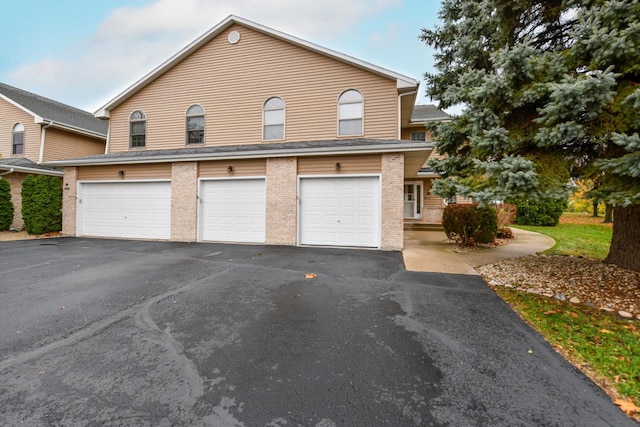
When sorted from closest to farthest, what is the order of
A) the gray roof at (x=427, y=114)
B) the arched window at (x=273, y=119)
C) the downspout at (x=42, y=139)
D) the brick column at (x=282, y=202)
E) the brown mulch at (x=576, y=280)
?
the brown mulch at (x=576, y=280) → the brick column at (x=282, y=202) → the arched window at (x=273, y=119) → the downspout at (x=42, y=139) → the gray roof at (x=427, y=114)

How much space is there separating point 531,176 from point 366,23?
15159 millimetres

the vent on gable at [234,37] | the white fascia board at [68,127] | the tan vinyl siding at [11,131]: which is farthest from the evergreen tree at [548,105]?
the tan vinyl siding at [11,131]

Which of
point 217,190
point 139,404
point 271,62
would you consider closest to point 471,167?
point 139,404

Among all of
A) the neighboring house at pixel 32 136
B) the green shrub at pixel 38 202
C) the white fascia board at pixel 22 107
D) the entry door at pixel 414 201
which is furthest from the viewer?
the entry door at pixel 414 201

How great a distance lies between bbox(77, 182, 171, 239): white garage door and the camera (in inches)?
416

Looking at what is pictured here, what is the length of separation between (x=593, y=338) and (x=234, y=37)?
45.8ft

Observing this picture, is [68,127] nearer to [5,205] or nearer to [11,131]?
[11,131]

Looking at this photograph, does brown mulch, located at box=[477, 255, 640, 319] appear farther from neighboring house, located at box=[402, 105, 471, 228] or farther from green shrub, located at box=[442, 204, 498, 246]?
neighboring house, located at box=[402, 105, 471, 228]

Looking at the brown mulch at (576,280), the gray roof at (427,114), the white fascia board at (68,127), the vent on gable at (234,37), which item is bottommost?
the brown mulch at (576,280)

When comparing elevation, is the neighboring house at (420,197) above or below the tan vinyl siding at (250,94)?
below

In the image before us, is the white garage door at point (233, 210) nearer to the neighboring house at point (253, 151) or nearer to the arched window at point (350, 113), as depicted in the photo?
the neighboring house at point (253, 151)

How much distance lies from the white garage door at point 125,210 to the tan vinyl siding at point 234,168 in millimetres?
1736

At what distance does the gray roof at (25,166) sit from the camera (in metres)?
12.5

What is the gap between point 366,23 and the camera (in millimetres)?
15312
